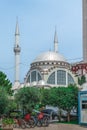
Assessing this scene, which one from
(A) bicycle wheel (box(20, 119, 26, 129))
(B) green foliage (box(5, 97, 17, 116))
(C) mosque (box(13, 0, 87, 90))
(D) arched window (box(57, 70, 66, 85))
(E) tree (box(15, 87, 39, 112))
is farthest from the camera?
(D) arched window (box(57, 70, 66, 85))

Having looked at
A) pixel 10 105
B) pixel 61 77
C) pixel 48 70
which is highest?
pixel 48 70

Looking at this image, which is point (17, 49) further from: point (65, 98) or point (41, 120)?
point (41, 120)

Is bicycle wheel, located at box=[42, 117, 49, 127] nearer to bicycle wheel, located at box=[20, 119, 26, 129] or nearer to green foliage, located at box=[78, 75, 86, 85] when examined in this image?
bicycle wheel, located at box=[20, 119, 26, 129]

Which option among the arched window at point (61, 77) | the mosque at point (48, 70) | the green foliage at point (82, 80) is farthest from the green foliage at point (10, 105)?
the arched window at point (61, 77)

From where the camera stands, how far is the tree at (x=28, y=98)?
91.5 ft

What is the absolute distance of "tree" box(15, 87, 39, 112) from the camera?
2788 centimetres

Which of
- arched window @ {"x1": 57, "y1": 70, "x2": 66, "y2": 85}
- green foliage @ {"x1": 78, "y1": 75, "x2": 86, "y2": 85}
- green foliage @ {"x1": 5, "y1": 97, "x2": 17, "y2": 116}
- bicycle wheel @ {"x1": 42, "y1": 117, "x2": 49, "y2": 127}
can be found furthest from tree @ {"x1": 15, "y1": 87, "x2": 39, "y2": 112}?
arched window @ {"x1": 57, "y1": 70, "x2": 66, "y2": 85}

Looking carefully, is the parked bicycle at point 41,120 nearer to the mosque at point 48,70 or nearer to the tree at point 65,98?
the tree at point 65,98

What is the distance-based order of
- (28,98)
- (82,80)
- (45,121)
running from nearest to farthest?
(45,121)
(28,98)
(82,80)

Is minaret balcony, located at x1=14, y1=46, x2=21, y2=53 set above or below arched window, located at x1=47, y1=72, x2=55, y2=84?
above

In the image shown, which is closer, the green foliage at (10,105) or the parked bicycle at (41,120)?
the parked bicycle at (41,120)

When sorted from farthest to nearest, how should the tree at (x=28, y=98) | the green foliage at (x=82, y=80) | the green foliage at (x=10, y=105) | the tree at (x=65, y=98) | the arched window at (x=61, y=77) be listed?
the arched window at (x=61, y=77), the green foliage at (x=82, y=80), the tree at (x=65, y=98), the tree at (x=28, y=98), the green foliage at (x=10, y=105)

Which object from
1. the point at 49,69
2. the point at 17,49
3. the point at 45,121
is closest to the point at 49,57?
the point at 49,69

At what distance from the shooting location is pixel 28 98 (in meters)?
28.0
